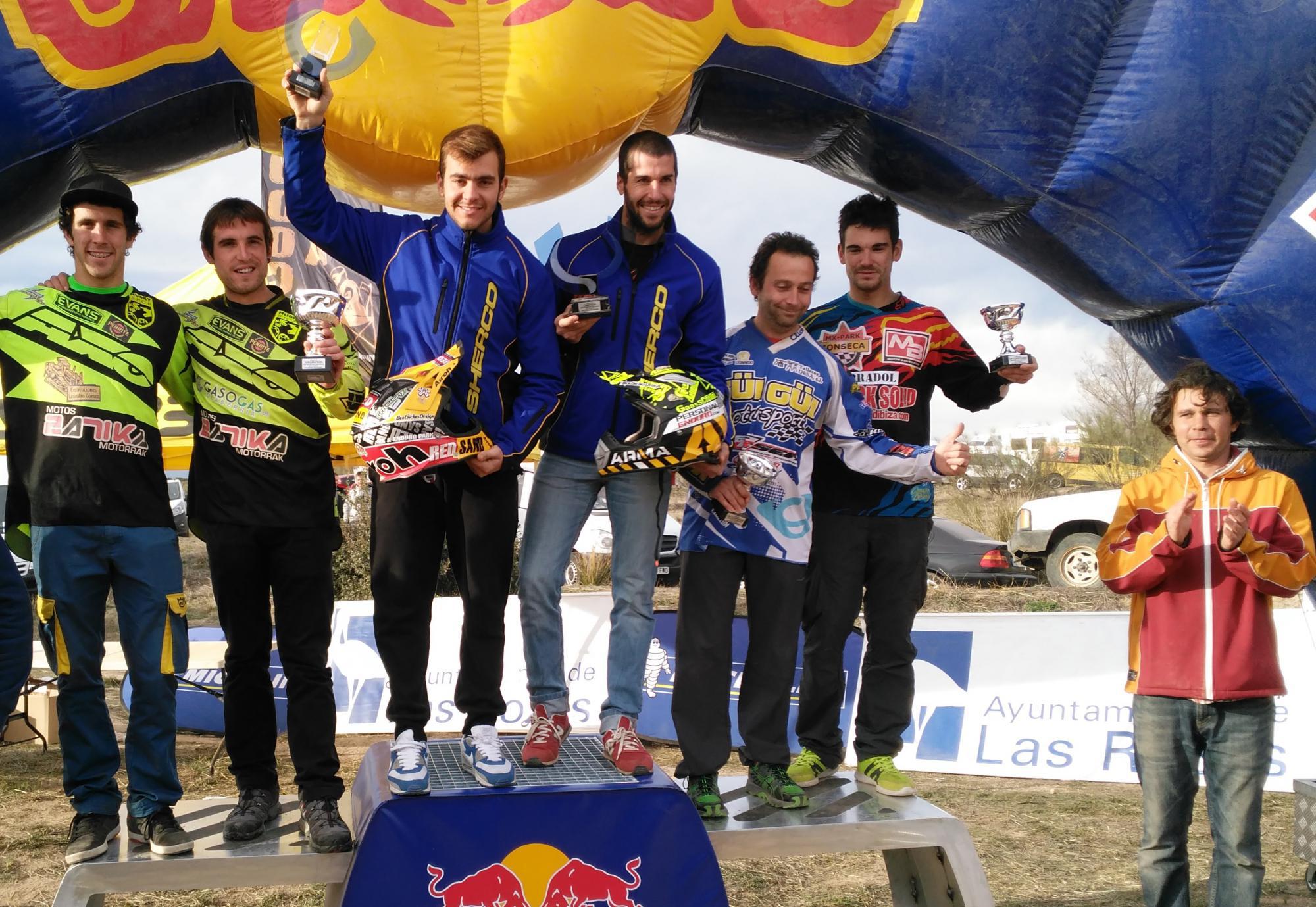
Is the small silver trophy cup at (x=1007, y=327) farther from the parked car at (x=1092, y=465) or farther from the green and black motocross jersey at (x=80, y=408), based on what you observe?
the parked car at (x=1092, y=465)

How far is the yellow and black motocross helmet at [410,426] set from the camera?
10.3 ft

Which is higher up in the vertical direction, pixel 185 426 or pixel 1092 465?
pixel 185 426

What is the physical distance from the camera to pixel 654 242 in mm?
3723

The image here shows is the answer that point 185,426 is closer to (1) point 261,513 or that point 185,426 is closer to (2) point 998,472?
(1) point 261,513

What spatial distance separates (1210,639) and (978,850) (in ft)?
8.46

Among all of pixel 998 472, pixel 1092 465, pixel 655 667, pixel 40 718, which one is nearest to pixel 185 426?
pixel 40 718

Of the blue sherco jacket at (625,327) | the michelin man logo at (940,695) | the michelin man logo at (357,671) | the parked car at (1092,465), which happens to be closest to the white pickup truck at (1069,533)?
the parked car at (1092,465)

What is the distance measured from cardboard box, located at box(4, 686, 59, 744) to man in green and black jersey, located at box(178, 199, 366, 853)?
17.8 feet

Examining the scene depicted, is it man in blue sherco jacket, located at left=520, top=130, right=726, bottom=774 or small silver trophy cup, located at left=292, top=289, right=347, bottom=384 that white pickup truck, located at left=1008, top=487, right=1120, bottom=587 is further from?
small silver trophy cup, located at left=292, top=289, right=347, bottom=384

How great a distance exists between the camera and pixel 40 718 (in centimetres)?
815

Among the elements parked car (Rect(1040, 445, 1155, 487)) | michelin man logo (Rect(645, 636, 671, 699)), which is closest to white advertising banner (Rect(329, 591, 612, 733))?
michelin man logo (Rect(645, 636, 671, 699))

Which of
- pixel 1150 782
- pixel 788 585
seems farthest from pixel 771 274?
pixel 1150 782

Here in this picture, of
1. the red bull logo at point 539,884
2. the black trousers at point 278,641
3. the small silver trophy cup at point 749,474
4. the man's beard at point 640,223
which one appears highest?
the man's beard at point 640,223

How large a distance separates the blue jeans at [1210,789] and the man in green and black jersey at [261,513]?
260cm
